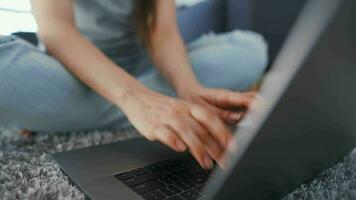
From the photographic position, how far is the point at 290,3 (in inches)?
46.7

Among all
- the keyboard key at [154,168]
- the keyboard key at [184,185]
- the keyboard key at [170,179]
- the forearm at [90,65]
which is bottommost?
the keyboard key at [154,168]

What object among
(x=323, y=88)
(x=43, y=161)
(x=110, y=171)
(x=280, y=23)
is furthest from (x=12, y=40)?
(x=280, y=23)

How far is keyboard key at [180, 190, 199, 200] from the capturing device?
40 centimetres

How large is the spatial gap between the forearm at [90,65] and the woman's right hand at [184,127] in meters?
0.07

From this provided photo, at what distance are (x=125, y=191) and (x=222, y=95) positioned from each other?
237 millimetres

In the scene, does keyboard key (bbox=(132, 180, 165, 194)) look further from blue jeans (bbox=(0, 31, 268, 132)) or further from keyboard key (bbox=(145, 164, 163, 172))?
blue jeans (bbox=(0, 31, 268, 132))

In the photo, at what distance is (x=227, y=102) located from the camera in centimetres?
57

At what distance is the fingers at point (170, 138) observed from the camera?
0.46 meters

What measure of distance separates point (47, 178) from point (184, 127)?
0.18 m

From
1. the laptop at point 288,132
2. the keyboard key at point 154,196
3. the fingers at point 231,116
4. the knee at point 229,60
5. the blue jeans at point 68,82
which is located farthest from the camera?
the knee at point 229,60

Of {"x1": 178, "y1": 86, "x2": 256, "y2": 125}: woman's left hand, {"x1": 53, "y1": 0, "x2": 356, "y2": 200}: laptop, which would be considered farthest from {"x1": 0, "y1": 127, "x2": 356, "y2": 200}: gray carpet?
{"x1": 178, "y1": 86, "x2": 256, "y2": 125}: woman's left hand

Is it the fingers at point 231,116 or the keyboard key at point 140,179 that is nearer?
the keyboard key at point 140,179

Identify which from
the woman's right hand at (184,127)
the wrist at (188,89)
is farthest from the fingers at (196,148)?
the wrist at (188,89)

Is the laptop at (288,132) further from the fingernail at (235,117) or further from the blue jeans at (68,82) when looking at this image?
the blue jeans at (68,82)
